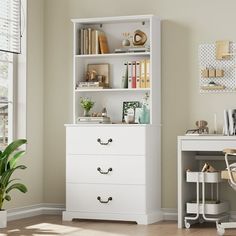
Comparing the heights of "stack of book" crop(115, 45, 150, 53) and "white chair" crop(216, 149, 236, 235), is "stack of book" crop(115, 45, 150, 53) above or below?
above

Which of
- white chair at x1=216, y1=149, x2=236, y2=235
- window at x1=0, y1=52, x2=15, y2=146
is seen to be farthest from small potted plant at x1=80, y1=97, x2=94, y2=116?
white chair at x1=216, y1=149, x2=236, y2=235

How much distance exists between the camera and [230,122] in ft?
19.9

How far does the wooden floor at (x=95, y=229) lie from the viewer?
5.61 meters

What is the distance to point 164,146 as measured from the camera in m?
6.54

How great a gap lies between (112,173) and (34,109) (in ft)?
3.72

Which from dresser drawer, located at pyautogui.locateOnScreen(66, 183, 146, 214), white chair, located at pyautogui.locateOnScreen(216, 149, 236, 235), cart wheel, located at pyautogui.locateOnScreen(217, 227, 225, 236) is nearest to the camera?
white chair, located at pyautogui.locateOnScreen(216, 149, 236, 235)

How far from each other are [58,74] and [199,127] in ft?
5.39

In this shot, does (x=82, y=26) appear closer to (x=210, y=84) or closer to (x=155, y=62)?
(x=155, y=62)

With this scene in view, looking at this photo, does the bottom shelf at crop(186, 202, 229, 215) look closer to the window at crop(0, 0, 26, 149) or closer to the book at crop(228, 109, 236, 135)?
the book at crop(228, 109, 236, 135)

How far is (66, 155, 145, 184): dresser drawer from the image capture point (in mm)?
6168

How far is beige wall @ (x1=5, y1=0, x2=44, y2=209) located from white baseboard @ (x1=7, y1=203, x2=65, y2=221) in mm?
50

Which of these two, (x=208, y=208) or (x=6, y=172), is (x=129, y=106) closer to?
(x=208, y=208)

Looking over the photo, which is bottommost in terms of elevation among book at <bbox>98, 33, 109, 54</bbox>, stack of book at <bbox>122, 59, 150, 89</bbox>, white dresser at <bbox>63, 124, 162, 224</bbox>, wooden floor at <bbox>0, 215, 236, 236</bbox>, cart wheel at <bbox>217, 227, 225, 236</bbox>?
wooden floor at <bbox>0, 215, 236, 236</bbox>

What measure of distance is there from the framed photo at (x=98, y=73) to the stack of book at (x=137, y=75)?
242 millimetres
